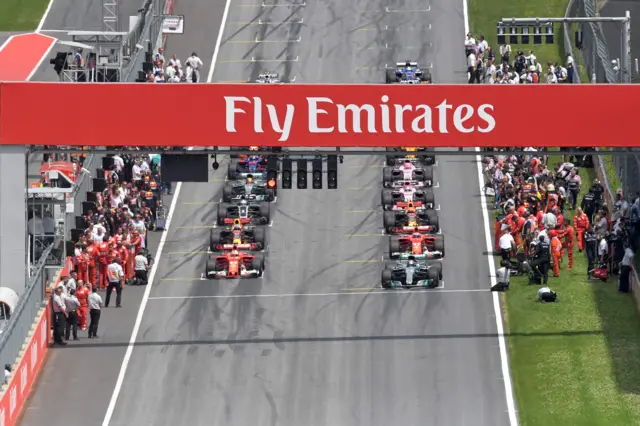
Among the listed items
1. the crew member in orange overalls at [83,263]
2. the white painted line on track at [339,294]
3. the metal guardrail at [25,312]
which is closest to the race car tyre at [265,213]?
the white painted line on track at [339,294]

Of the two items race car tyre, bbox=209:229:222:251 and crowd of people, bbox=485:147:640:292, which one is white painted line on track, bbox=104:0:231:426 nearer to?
race car tyre, bbox=209:229:222:251

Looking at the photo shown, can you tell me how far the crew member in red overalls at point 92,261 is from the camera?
5053 cm

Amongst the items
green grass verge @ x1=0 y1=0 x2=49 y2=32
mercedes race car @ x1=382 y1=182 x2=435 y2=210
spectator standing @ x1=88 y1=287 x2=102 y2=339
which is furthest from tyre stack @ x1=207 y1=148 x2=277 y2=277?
green grass verge @ x1=0 y1=0 x2=49 y2=32

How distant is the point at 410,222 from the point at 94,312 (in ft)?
36.6

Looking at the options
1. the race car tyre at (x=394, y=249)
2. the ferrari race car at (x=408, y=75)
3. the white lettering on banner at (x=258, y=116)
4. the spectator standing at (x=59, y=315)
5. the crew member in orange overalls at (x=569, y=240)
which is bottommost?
the spectator standing at (x=59, y=315)

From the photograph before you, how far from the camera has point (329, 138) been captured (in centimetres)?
4741

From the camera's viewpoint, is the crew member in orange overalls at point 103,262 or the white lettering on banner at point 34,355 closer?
the white lettering on banner at point 34,355

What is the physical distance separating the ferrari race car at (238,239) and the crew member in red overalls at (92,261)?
4508mm

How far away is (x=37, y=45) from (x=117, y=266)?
67.3 ft

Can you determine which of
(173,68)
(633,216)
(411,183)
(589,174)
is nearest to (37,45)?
(173,68)

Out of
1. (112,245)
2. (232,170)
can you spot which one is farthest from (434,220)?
(112,245)

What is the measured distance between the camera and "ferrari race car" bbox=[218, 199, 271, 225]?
5572 centimetres

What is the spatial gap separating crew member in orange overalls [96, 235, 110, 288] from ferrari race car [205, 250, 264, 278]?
3065mm

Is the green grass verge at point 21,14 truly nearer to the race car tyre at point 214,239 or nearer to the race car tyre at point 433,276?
the race car tyre at point 214,239
